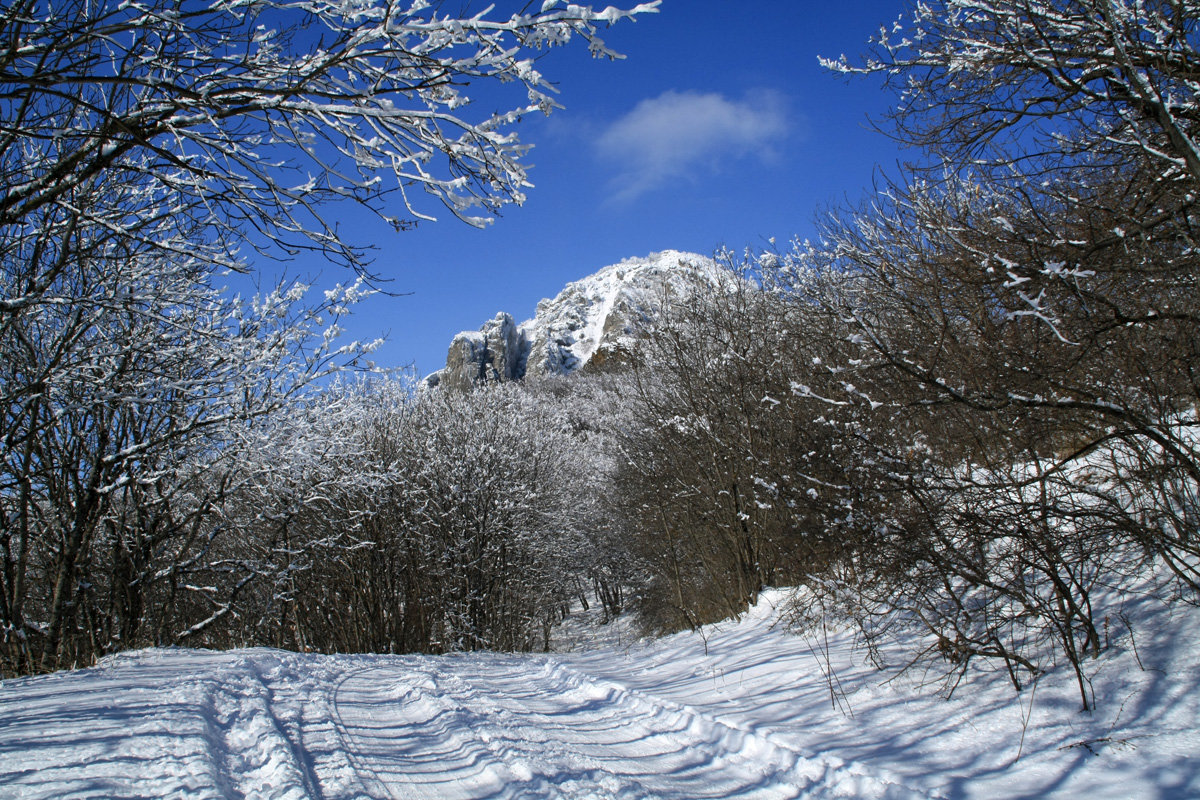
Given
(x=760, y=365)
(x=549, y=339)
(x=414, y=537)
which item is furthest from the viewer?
(x=549, y=339)

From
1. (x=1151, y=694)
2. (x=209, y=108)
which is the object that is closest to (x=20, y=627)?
(x=209, y=108)

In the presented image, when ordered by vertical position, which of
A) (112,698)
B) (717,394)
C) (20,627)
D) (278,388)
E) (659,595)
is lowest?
(659,595)

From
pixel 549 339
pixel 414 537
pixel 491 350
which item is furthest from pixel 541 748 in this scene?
pixel 549 339

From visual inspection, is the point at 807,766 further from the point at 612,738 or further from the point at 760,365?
the point at 760,365

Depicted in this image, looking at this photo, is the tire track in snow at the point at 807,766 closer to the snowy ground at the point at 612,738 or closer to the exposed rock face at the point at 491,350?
the snowy ground at the point at 612,738

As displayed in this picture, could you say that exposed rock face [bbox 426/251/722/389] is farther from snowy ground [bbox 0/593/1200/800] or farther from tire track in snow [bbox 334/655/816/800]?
snowy ground [bbox 0/593/1200/800]

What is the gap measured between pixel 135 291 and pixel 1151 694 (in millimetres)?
9778

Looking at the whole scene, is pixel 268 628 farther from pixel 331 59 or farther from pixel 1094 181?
pixel 1094 181

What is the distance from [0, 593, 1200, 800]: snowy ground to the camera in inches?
118

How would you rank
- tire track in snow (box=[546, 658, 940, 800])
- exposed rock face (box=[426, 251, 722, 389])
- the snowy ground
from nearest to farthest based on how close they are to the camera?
the snowy ground, tire track in snow (box=[546, 658, 940, 800]), exposed rock face (box=[426, 251, 722, 389])

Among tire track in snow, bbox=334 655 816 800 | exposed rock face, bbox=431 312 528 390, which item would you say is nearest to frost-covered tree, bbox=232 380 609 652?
tire track in snow, bbox=334 655 816 800

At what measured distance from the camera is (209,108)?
296 centimetres

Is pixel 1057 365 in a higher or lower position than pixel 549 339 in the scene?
lower

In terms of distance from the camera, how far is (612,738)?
429cm
